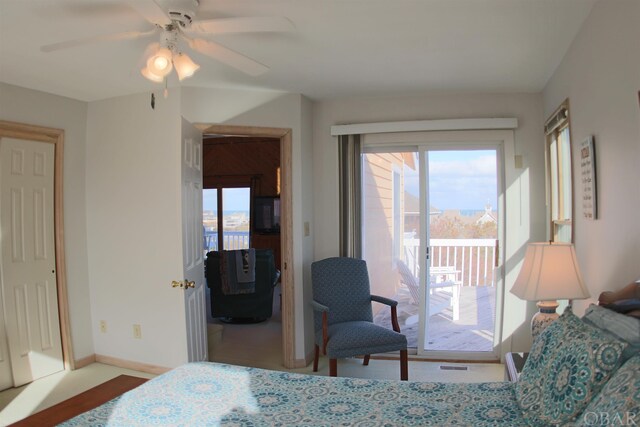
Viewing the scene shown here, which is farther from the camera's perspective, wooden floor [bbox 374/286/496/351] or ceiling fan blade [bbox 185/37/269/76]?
wooden floor [bbox 374/286/496/351]

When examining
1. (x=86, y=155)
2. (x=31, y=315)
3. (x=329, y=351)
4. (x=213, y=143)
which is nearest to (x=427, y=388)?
(x=329, y=351)

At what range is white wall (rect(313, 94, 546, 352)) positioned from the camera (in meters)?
3.80

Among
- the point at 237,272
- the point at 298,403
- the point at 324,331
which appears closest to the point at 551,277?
the point at 298,403

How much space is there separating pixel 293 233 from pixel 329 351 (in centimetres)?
107

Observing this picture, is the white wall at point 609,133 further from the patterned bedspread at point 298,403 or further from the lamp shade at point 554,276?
the patterned bedspread at point 298,403

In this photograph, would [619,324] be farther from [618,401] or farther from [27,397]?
[27,397]

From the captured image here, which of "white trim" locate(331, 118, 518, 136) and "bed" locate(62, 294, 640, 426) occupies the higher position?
"white trim" locate(331, 118, 518, 136)

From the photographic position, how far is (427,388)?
183 cm

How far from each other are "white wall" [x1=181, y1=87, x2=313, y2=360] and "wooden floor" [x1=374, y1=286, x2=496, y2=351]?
0.99m

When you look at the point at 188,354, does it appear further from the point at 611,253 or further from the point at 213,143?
the point at 213,143

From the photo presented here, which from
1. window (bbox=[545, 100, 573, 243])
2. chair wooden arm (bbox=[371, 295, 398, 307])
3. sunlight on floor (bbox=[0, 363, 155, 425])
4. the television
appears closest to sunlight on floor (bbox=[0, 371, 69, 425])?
sunlight on floor (bbox=[0, 363, 155, 425])

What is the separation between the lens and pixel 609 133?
81.8 inches

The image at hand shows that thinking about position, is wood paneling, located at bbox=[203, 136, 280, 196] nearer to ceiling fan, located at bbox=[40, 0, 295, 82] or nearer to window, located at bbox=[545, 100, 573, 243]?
window, located at bbox=[545, 100, 573, 243]

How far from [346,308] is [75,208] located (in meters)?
2.54
